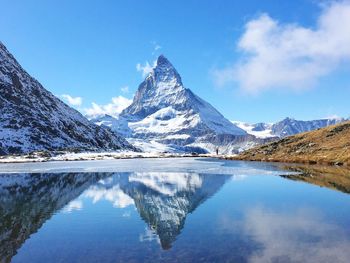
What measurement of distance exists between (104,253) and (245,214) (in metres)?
16.9

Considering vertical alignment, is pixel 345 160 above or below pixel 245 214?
above

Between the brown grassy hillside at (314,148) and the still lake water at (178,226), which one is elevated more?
the brown grassy hillside at (314,148)

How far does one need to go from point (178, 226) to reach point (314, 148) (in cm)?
10410

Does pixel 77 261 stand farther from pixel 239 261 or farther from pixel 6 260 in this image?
pixel 239 261

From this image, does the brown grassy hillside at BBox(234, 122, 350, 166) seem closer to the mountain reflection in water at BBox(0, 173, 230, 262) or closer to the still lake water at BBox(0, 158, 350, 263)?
the mountain reflection in water at BBox(0, 173, 230, 262)

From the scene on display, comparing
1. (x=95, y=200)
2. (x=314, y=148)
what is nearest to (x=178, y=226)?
(x=95, y=200)

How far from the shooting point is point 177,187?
204 feet

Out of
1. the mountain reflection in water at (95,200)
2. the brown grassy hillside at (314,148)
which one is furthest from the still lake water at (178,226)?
the brown grassy hillside at (314,148)

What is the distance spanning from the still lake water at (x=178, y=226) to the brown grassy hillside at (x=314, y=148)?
189 feet

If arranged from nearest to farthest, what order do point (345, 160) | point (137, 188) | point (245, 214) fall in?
point (245, 214) → point (137, 188) → point (345, 160)

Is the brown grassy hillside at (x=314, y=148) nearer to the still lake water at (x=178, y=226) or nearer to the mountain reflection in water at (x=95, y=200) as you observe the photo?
the mountain reflection in water at (x=95, y=200)

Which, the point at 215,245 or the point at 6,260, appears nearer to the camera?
the point at 6,260

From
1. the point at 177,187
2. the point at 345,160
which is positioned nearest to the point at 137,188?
the point at 177,187

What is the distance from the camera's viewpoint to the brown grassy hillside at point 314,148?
10981 cm
